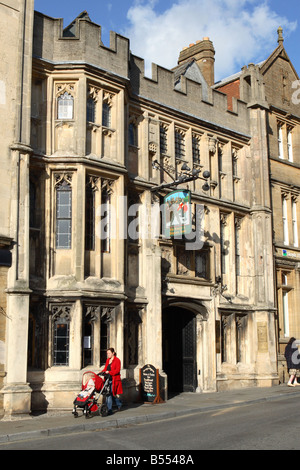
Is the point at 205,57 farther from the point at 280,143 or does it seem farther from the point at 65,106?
the point at 65,106

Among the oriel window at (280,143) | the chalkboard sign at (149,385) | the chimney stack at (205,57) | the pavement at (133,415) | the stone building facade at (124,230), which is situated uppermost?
the chimney stack at (205,57)

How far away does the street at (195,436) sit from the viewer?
9555 millimetres

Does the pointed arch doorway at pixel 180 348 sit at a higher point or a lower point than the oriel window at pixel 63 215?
lower

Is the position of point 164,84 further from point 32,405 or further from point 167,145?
point 32,405

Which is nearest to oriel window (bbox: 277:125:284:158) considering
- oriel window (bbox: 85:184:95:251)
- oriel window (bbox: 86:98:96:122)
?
oriel window (bbox: 86:98:96:122)

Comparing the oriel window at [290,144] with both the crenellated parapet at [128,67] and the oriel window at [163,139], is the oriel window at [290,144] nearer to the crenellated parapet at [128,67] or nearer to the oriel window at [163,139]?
the crenellated parapet at [128,67]

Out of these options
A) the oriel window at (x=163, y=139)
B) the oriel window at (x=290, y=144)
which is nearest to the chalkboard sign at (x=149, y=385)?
the oriel window at (x=163, y=139)

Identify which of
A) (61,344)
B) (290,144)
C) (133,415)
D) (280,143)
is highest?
(290,144)

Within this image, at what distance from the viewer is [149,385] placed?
16.2 metres

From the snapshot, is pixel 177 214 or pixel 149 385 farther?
pixel 177 214

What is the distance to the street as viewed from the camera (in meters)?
9.55

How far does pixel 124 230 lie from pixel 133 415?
582 cm

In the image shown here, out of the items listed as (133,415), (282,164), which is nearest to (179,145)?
(282,164)

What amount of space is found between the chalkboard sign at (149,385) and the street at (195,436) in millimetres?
2522
